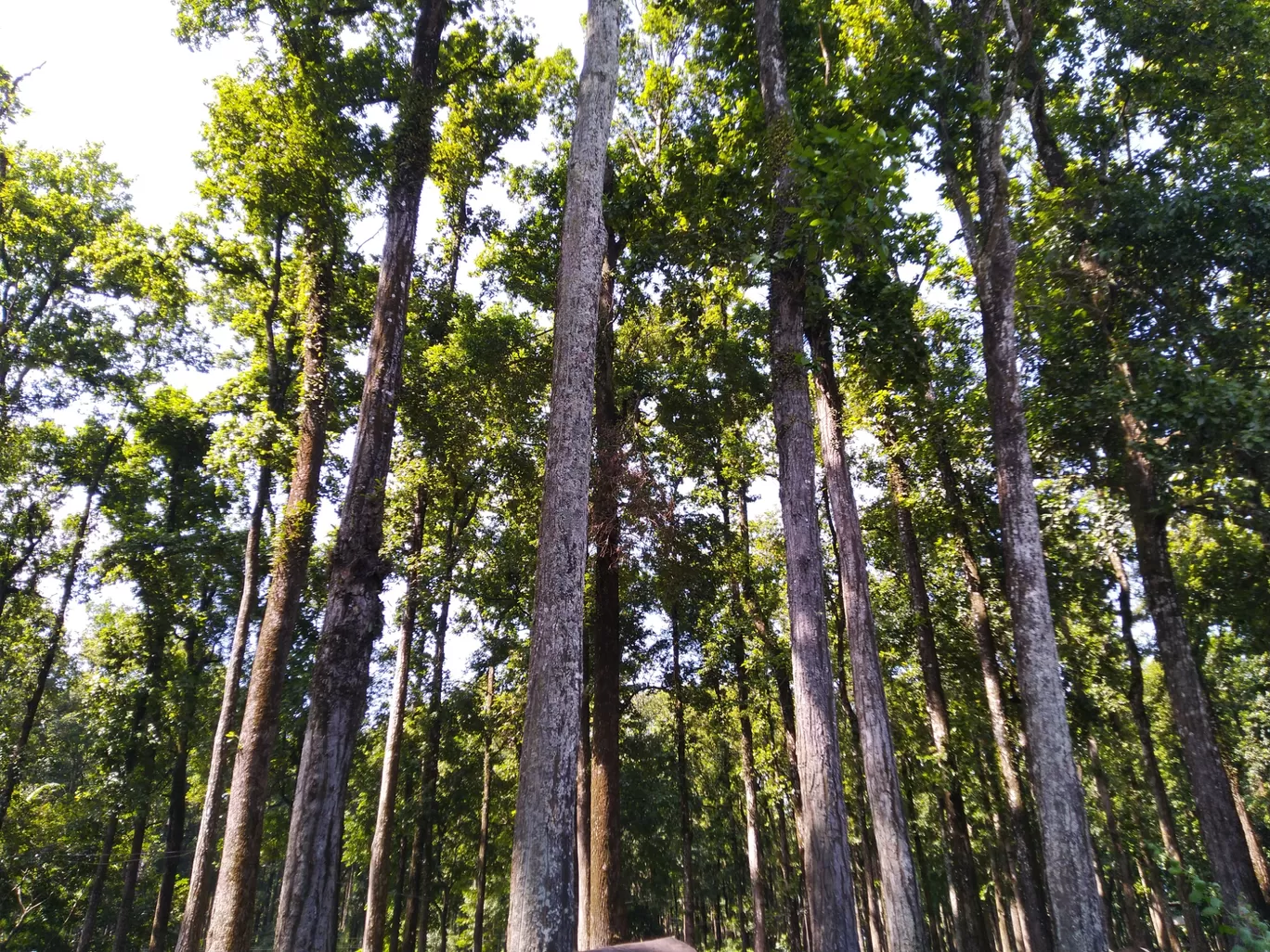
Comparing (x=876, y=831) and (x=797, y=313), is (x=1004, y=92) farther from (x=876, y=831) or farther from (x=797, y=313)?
(x=876, y=831)

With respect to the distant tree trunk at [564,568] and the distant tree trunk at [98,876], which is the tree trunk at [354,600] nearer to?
the distant tree trunk at [564,568]

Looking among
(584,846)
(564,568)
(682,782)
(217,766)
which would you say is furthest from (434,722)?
(564,568)

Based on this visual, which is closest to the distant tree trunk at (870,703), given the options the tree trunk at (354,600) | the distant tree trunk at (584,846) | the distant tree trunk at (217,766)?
the distant tree trunk at (584,846)

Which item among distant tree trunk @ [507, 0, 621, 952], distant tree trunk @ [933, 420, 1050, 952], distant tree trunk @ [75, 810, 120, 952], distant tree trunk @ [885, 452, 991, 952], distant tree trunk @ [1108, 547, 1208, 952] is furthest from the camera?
distant tree trunk @ [75, 810, 120, 952]

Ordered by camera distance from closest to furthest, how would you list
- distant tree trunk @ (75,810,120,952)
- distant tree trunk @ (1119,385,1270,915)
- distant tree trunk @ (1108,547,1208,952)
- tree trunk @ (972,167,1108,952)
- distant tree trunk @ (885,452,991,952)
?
tree trunk @ (972,167,1108,952)
distant tree trunk @ (1119,385,1270,915)
distant tree trunk @ (885,452,991,952)
distant tree trunk @ (1108,547,1208,952)
distant tree trunk @ (75,810,120,952)

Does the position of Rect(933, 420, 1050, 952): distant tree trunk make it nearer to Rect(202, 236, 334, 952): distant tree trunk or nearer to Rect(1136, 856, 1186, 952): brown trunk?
Rect(202, 236, 334, 952): distant tree trunk

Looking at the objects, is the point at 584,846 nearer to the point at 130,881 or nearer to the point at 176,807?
the point at 176,807

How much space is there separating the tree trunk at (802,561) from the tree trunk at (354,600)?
499cm

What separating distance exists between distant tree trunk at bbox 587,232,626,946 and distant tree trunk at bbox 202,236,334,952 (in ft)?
14.3

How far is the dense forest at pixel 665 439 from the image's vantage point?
754 cm

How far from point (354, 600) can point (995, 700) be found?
1168 centimetres

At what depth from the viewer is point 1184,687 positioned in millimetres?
10078

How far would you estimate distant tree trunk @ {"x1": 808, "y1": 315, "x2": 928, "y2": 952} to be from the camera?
329 inches

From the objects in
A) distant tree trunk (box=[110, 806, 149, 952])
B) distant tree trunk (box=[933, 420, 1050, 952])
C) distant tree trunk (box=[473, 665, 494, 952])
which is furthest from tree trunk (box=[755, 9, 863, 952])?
distant tree trunk (box=[110, 806, 149, 952])
